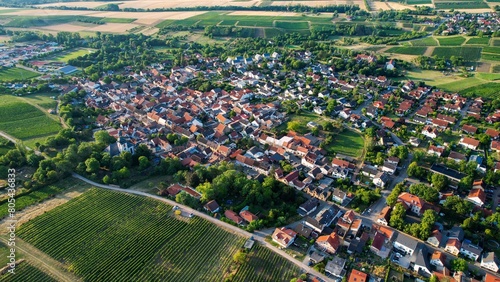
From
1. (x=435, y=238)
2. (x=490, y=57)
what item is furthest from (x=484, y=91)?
(x=435, y=238)

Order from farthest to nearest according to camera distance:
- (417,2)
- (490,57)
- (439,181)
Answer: (417,2) → (490,57) → (439,181)

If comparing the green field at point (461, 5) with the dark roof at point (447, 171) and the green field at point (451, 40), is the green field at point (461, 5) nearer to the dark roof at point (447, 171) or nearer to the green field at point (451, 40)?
the green field at point (451, 40)

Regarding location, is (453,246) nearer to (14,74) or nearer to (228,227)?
(228,227)

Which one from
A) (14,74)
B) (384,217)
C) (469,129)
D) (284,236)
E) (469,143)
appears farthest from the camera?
(14,74)

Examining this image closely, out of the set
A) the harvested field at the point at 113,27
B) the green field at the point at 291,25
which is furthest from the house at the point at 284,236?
the harvested field at the point at 113,27

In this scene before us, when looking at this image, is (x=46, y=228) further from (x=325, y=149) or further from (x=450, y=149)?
(x=450, y=149)

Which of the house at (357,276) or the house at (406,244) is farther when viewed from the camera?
the house at (406,244)
